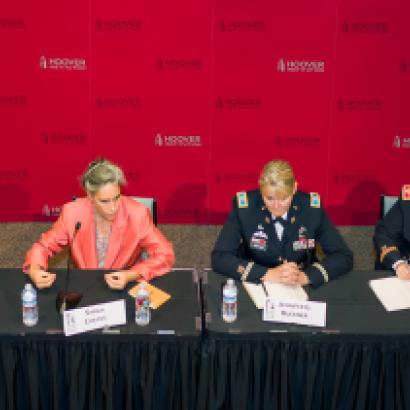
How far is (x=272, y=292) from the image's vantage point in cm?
334

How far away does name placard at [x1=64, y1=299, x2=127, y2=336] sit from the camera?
2979mm

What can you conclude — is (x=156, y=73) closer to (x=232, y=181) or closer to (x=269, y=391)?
(x=232, y=181)

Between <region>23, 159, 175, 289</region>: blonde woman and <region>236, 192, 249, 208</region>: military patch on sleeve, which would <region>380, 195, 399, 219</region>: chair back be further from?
<region>23, 159, 175, 289</region>: blonde woman

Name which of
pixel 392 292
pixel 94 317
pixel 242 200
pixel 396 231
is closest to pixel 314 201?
pixel 242 200

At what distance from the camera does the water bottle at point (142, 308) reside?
10.0ft

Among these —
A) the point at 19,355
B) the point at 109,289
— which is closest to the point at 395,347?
the point at 109,289

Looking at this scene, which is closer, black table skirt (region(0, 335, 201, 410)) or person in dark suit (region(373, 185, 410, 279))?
black table skirt (region(0, 335, 201, 410))

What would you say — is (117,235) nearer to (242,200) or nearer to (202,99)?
(242,200)

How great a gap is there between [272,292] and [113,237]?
35.1 inches

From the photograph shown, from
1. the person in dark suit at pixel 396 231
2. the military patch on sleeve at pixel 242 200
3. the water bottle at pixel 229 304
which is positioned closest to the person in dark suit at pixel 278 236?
the military patch on sleeve at pixel 242 200

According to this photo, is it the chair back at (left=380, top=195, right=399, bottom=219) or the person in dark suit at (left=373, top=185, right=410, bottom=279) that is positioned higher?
the chair back at (left=380, top=195, right=399, bottom=219)

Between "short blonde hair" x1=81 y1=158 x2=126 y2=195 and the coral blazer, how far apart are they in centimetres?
22

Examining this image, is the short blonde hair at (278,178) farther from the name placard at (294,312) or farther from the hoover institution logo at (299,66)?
the hoover institution logo at (299,66)

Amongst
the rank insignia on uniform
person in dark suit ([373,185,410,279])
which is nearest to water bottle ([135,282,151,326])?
the rank insignia on uniform
